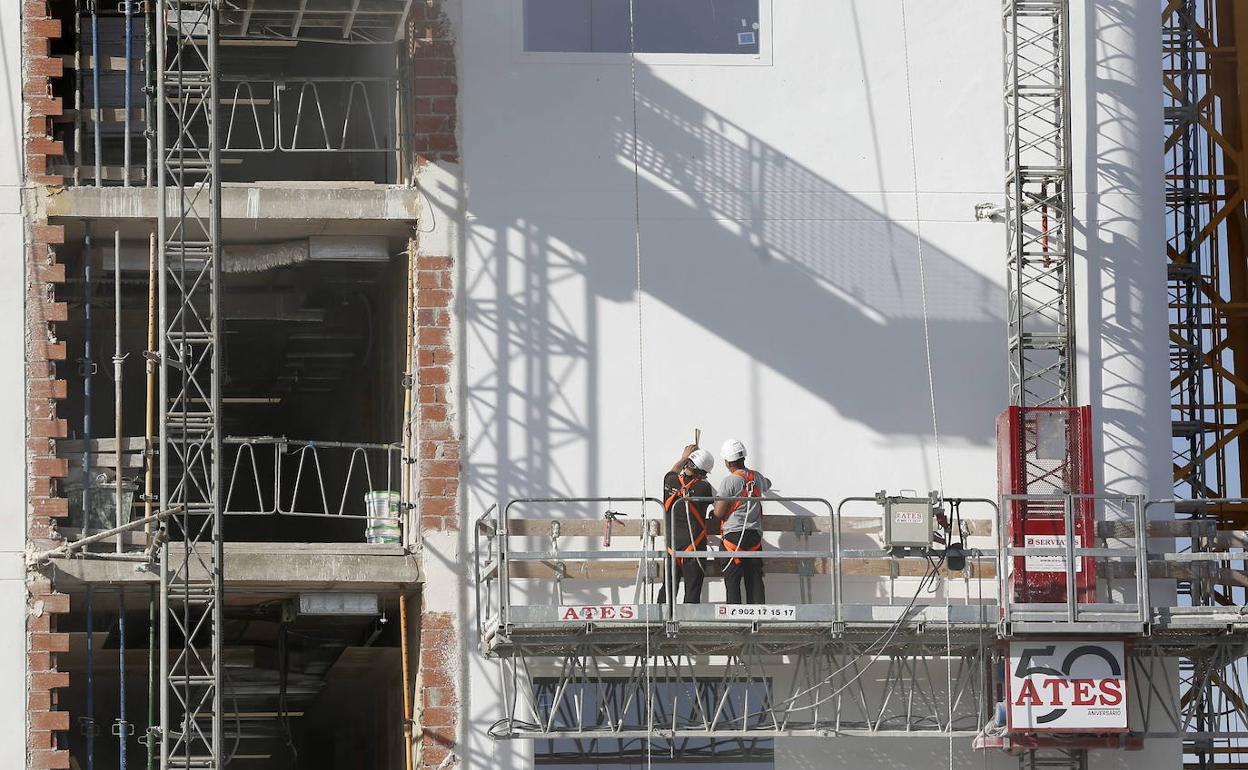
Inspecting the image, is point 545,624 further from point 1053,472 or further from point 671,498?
point 1053,472

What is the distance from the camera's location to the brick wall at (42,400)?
79.1 ft

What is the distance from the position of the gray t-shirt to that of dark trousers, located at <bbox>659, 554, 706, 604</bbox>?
500mm

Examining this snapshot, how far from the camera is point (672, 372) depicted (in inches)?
1014

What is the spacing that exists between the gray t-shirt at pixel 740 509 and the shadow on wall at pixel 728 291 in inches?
65.3

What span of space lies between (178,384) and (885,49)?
10.1 metres

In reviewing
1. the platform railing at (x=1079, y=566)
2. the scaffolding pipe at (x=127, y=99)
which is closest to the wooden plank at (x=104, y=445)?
the scaffolding pipe at (x=127, y=99)

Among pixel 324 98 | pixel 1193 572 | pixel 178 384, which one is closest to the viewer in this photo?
pixel 1193 572

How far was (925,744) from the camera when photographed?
2544 cm

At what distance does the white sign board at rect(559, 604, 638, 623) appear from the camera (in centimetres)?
2347

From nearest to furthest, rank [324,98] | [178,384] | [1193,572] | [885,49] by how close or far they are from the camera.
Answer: [1193,572] → [885,49] → [178,384] → [324,98]

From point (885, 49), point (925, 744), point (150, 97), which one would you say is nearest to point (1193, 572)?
point (925, 744)

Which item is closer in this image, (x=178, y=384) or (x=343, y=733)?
(x=178, y=384)

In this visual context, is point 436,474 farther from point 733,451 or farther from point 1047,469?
point 1047,469

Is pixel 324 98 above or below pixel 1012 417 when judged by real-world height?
above
